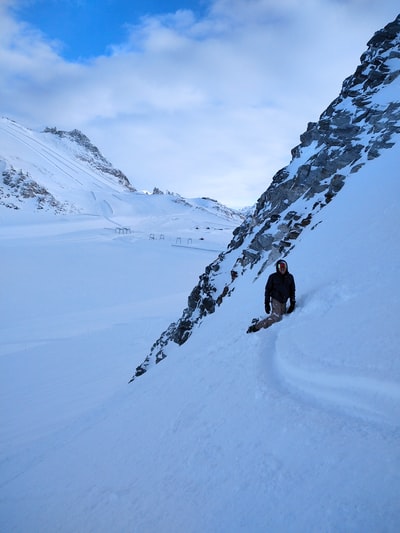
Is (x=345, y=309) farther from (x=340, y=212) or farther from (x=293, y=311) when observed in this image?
(x=340, y=212)

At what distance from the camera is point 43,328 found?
83.5 ft

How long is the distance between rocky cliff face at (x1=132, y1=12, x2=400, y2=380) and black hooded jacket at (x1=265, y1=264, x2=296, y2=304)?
643 cm

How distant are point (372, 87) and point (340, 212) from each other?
1394cm

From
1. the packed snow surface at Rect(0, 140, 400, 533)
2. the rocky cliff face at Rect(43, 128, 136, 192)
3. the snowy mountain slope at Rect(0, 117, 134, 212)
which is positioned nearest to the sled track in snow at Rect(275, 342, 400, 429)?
the packed snow surface at Rect(0, 140, 400, 533)

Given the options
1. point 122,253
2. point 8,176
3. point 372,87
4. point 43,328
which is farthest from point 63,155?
point 372,87

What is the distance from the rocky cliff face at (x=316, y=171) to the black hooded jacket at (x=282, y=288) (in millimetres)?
6429

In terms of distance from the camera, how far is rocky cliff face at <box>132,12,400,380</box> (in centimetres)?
1543

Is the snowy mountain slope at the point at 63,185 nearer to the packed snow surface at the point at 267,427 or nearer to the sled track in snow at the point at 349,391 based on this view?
the packed snow surface at the point at 267,427

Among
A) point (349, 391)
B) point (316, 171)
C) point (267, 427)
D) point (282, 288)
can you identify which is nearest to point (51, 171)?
point (316, 171)

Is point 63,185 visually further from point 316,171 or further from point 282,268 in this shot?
point 282,268

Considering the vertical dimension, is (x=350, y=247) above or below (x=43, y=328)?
above

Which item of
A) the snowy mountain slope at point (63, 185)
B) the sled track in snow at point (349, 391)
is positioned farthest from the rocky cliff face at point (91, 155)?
the sled track in snow at point (349, 391)

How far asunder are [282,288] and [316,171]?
1295 cm

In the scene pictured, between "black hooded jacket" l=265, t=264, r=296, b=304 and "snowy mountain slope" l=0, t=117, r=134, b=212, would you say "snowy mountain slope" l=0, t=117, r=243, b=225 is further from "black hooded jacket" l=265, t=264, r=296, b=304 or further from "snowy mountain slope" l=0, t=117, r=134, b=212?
"black hooded jacket" l=265, t=264, r=296, b=304
